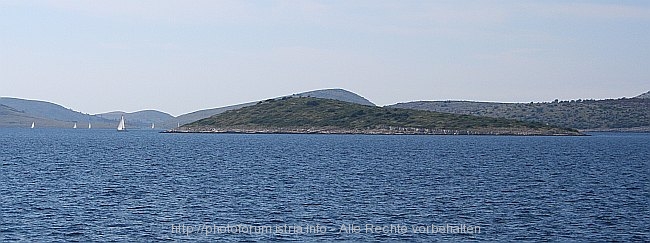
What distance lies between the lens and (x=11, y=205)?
193 ft

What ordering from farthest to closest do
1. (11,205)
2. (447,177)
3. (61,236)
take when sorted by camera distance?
(447,177)
(11,205)
(61,236)

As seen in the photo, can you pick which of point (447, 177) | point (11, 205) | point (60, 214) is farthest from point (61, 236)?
point (447, 177)

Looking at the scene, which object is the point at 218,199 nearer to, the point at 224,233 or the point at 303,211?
the point at 303,211

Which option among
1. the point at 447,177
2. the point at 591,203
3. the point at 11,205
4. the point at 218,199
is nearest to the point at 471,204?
the point at 591,203

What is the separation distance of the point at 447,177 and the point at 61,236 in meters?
48.9

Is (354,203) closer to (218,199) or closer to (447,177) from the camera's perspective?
(218,199)

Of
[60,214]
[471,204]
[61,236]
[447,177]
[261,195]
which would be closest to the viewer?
[61,236]

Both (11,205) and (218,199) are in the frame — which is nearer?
(11,205)

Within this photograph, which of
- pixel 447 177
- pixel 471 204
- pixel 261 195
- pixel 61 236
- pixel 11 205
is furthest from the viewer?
pixel 447 177

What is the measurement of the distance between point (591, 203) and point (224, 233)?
29132 millimetres

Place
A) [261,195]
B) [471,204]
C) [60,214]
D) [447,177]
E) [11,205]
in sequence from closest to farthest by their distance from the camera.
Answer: [60,214] → [11,205] → [471,204] → [261,195] → [447,177]

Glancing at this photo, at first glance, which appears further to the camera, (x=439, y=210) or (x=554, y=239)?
(x=439, y=210)

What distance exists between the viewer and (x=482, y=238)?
47.5 meters

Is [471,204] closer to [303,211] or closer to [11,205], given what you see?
[303,211]
